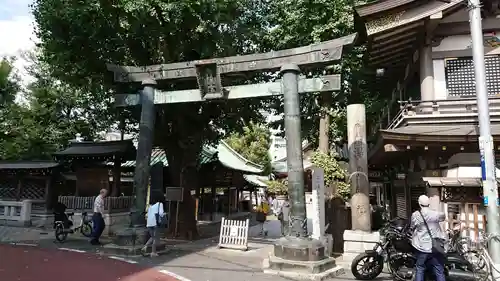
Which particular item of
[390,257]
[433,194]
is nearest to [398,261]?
[390,257]

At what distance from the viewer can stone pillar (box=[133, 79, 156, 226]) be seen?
44.3ft

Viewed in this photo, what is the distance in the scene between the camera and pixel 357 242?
37.1 feet

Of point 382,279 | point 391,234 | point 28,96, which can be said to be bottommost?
point 382,279

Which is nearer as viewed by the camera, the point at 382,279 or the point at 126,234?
the point at 382,279

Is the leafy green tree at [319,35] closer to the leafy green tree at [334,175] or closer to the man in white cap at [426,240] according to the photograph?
the leafy green tree at [334,175]

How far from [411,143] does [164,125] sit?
10.7 m

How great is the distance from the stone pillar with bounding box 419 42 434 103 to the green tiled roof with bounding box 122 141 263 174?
13702 mm

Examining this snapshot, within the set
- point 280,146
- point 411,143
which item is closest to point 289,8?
point 411,143

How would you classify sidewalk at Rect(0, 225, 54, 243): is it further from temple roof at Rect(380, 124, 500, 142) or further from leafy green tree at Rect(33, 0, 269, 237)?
temple roof at Rect(380, 124, 500, 142)

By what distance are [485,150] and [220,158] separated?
835 inches

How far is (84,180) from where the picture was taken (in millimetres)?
22312

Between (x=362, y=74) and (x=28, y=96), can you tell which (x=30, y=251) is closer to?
(x=362, y=74)

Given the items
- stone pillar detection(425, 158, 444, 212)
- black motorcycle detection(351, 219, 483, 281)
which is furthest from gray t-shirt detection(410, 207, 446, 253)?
stone pillar detection(425, 158, 444, 212)

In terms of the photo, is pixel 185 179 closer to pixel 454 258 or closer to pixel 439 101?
pixel 439 101
